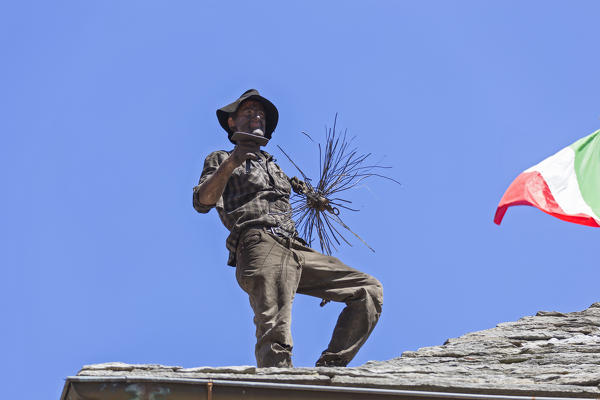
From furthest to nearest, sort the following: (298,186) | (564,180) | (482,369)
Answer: (564,180)
(298,186)
(482,369)

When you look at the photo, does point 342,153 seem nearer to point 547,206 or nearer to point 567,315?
point 567,315

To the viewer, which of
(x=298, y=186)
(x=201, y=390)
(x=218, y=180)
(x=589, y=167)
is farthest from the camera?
(x=589, y=167)

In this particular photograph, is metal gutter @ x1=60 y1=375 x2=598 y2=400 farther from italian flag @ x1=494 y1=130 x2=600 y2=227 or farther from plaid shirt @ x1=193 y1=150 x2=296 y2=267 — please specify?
italian flag @ x1=494 y1=130 x2=600 y2=227

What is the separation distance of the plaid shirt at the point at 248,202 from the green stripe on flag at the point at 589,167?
3.43 meters

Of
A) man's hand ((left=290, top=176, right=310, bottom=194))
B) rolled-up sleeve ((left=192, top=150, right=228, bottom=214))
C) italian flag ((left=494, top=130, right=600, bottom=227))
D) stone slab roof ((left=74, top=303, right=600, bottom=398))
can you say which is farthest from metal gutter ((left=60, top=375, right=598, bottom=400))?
italian flag ((left=494, top=130, right=600, bottom=227))

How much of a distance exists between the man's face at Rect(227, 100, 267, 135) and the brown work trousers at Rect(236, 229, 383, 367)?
32.6 inches

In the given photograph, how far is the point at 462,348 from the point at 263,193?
156 centimetres

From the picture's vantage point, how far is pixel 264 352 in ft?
20.1

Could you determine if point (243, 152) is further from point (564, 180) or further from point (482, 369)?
point (564, 180)

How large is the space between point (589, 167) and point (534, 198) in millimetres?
909

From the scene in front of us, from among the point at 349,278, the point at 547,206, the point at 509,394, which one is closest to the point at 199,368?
the point at 509,394

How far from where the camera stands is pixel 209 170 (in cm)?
680

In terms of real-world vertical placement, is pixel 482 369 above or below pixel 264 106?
below

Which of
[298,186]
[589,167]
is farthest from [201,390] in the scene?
[589,167]
